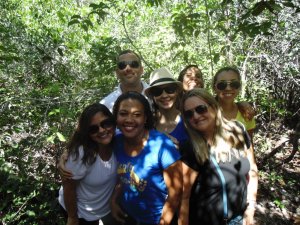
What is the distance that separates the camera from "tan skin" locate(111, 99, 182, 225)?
2.07 m

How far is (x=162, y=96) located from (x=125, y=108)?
740mm

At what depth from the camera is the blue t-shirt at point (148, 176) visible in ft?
6.80

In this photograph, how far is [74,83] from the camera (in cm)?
539

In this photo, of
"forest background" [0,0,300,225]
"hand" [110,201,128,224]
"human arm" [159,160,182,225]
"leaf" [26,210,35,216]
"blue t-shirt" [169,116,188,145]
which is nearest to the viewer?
"human arm" [159,160,182,225]

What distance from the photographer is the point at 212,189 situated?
211 centimetres

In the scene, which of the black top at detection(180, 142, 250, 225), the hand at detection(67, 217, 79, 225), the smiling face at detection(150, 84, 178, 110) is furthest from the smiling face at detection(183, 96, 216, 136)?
the hand at detection(67, 217, 79, 225)

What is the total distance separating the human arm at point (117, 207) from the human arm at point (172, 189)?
431 mm

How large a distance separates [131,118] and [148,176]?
46cm

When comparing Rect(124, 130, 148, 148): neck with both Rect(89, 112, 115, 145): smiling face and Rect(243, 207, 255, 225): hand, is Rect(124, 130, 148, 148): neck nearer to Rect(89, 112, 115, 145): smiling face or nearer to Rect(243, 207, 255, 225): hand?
Rect(89, 112, 115, 145): smiling face

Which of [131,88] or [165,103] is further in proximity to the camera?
[131,88]

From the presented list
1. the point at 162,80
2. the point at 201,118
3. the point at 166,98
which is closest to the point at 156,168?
the point at 201,118

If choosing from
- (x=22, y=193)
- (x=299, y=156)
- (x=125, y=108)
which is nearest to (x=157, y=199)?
(x=125, y=108)

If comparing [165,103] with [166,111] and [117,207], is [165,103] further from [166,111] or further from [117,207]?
[117,207]

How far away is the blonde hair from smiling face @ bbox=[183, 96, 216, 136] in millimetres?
24
